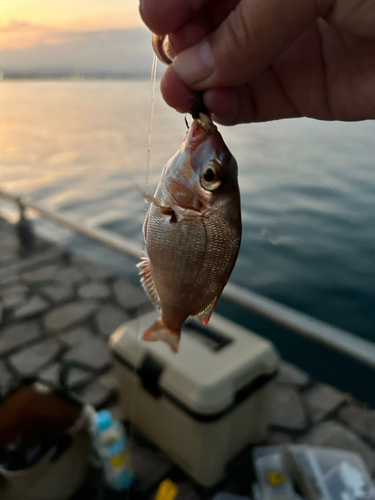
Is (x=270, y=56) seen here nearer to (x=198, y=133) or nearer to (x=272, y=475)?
(x=198, y=133)

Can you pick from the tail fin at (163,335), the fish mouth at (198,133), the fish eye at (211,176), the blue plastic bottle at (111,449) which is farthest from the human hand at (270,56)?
the blue plastic bottle at (111,449)

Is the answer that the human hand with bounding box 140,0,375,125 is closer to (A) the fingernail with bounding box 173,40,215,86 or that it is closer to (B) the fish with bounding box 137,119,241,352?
(A) the fingernail with bounding box 173,40,215,86

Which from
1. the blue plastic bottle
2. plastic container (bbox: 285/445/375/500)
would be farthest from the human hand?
plastic container (bbox: 285/445/375/500)

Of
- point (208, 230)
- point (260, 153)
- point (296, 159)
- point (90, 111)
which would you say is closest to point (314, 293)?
point (208, 230)

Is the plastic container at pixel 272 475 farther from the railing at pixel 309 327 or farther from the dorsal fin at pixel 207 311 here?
the dorsal fin at pixel 207 311

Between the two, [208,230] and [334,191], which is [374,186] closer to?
[334,191]

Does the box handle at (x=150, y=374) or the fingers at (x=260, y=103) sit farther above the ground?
the fingers at (x=260, y=103)
